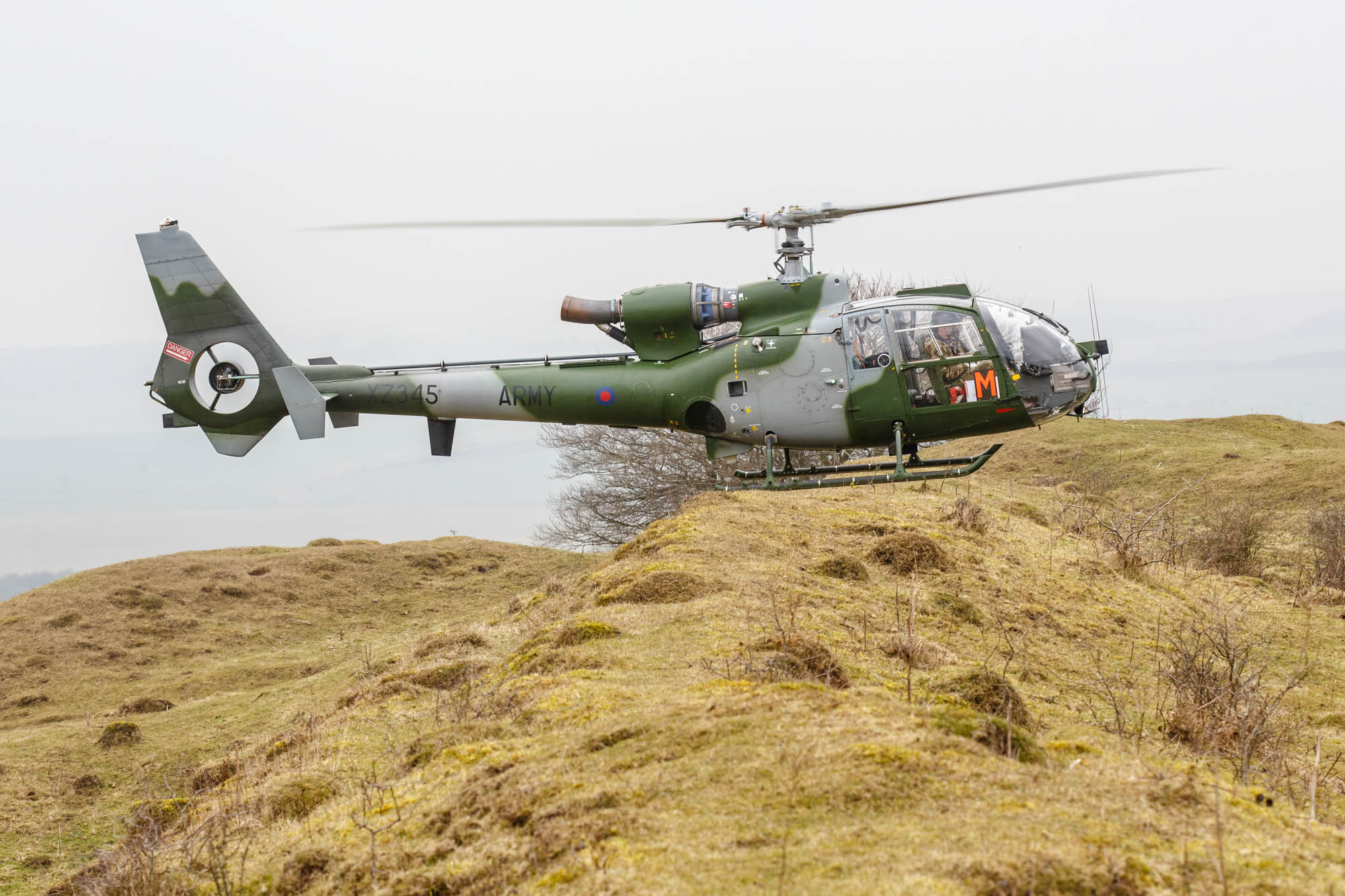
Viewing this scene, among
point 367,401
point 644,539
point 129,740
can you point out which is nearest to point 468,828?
point 644,539

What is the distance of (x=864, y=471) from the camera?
1406 cm

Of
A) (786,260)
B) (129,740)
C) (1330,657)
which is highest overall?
(786,260)

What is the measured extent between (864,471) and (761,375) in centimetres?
182

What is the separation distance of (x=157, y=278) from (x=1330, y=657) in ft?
48.7

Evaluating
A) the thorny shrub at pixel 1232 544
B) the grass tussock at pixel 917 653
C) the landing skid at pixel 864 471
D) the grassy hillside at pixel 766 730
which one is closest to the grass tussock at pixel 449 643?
the grassy hillside at pixel 766 730

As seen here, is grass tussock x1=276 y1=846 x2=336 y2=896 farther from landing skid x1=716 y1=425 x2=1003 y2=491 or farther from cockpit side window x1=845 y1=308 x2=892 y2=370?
cockpit side window x1=845 y1=308 x2=892 y2=370

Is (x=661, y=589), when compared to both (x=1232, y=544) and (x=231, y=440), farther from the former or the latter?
(x=1232, y=544)

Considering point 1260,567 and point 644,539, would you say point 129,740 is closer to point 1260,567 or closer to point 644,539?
point 644,539

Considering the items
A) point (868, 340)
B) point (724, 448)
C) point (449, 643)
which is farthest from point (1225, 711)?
point (724, 448)

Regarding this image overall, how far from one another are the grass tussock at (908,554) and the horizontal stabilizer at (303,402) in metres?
8.19

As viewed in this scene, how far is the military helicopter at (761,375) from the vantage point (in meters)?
13.1

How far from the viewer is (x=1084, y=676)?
8266 mm

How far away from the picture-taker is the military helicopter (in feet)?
43.0

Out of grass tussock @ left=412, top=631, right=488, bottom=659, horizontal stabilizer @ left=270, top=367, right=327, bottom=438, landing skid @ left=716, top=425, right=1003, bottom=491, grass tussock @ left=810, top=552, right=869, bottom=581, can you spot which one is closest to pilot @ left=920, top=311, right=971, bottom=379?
landing skid @ left=716, top=425, right=1003, bottom=491
